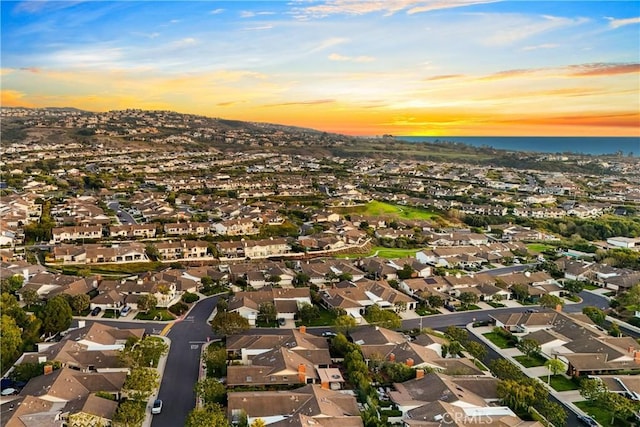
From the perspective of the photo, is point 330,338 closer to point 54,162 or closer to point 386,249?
point 386,249

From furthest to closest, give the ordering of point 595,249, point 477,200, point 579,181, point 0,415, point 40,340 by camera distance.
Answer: point 579,181 → point 477,200 → point 595,249 → point 40,340 → point 0,415

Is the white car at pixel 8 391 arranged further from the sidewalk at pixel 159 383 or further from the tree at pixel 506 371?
the tree at pixel 506 371

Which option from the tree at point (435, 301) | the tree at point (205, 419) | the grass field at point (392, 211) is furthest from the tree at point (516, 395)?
the grass field at point (392, 211)

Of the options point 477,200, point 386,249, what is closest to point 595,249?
point 386,249

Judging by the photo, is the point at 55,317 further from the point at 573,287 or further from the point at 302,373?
the point at 573,287

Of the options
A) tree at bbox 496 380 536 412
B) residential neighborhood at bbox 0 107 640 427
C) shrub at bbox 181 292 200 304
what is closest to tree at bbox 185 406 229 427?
residential neighborhood at bbox 0 107 640 427

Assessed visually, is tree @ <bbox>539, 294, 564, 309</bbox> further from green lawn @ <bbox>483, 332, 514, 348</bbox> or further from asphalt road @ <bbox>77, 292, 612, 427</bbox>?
green lawn @ <bbox>483, 332, 514, 348</bbox>
